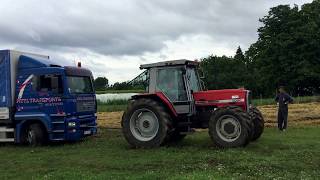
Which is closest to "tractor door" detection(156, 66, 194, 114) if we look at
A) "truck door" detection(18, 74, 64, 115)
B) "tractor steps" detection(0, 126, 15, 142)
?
"truck door" detection(18, 74, 64, 115)

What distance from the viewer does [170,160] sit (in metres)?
14.2

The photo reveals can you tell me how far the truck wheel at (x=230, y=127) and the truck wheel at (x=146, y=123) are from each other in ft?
4.94

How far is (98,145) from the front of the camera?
60.8 feet

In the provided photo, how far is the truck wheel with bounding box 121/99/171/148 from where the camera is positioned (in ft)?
55.7

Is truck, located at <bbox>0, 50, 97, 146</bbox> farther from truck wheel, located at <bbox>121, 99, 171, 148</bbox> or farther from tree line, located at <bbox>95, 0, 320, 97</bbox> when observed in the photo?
tree line, located at <bbox>95, 0, 320, 97</bbox>

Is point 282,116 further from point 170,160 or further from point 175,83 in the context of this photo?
point 170,160

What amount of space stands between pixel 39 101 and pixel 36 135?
1.17 m

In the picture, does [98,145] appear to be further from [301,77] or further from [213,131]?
[301,77]

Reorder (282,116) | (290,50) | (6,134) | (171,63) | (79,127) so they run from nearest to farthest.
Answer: (171,63), (79,127), (6,134), (282,116), (290,50)

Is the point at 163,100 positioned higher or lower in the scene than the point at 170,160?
higher

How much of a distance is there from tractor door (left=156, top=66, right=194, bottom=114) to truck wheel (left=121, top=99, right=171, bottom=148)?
18.3 inches

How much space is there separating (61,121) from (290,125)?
35.0 feet

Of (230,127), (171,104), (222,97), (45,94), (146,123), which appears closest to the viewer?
(230,127)

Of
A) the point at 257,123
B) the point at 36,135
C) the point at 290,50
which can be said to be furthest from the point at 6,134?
the point at 290,50
